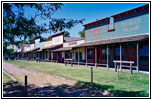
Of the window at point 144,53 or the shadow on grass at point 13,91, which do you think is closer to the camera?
the shadow on grass at point 13,91

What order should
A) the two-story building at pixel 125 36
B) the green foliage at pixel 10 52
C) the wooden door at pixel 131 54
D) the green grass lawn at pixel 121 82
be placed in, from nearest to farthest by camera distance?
Answer: the green foliage at pixel 10 52 → the green grass lawn at pixel 121 82 → the two-story building at pixel 125 36 → the wooden door at pixel 131 54

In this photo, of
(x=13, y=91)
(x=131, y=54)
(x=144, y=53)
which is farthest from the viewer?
(x=131, y=54)

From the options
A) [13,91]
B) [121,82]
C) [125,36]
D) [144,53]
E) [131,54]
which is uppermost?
[125,36]

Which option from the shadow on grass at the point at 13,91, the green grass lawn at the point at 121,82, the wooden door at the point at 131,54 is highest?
the wooden door at the point at 131,54

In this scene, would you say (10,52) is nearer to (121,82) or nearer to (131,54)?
(121,82)

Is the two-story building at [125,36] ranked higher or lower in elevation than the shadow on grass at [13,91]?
higher

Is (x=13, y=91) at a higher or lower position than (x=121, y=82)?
lower

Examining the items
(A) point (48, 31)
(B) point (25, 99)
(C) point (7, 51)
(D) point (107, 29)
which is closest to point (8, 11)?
(A) point (48, 31)

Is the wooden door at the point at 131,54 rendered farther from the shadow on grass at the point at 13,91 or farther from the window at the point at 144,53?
the shadow on grass at the point at 13,91

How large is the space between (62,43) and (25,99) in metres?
24.6

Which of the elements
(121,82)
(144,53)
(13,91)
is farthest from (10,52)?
(144,53)

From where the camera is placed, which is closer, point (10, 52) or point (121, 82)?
point (10, 52)

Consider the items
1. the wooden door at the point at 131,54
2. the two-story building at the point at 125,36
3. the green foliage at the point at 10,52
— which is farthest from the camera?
the wooden door at the point at 131,54

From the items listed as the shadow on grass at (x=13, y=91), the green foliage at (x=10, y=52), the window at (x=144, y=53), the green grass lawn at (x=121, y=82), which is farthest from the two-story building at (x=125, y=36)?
the green foliage at (x=10, y=52)
